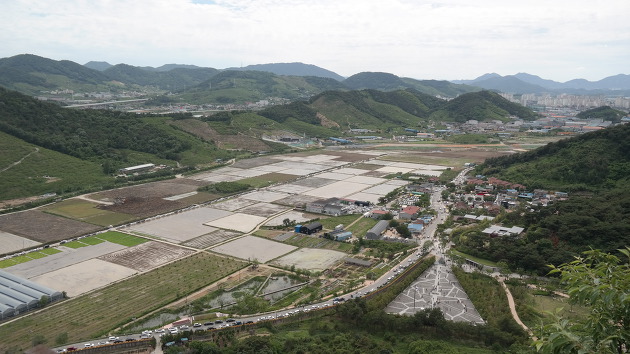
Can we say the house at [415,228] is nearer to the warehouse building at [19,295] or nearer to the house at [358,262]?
the house at [358,262]

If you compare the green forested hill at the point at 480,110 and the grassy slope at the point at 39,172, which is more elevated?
the green forested hill at the point at 480,110

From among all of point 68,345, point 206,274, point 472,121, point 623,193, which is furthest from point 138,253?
point 472,121

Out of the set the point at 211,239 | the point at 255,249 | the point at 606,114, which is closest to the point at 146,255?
the point at 211,239

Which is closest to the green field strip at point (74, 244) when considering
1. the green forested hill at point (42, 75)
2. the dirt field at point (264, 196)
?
the dirt field at point (264, 196)

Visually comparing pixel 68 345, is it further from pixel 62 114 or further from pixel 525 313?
pixel 62 114

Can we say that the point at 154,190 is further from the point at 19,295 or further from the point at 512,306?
the point at 512,306

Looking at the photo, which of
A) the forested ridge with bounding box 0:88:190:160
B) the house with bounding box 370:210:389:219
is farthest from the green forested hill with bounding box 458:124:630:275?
Answer: the forested ridge with bounding box 0:88:190:160

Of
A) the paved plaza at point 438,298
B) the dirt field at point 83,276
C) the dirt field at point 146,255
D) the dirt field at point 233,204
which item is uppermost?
the dirt field at point 233,204

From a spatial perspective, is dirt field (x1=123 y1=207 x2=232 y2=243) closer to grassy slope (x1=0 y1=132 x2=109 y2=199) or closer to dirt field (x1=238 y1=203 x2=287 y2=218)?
dirt field (x1=238 y1=203 x2=287 y2=218)
